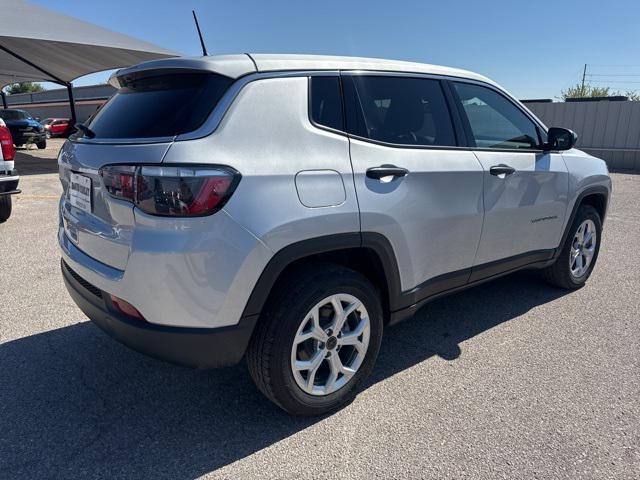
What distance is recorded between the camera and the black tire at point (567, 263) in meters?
4.15

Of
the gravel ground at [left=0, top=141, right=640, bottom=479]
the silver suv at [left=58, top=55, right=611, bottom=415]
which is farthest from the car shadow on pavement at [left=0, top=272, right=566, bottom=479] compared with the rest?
the silver suv at [left=58, top=55, right=611, bottom=415]

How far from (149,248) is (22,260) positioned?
151 inches

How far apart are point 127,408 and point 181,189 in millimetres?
1380

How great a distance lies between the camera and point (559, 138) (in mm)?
3715

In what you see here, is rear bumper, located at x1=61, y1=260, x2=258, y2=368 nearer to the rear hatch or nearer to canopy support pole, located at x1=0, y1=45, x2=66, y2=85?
the rear hatch

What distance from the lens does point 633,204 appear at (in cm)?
903

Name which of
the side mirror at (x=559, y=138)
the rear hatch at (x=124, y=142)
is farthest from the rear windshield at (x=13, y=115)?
the side mirror at (x=559, y=138)

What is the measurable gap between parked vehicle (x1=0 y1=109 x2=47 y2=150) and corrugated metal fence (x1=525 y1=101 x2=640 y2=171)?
20357 mm

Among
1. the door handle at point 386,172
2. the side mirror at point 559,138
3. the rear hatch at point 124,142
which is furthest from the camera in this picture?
the side mirror at point 559,138

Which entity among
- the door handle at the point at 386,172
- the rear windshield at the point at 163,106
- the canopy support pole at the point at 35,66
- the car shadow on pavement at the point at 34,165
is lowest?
the car shadow on pavement at the point at 34,165

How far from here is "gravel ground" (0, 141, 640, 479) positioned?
2.21 meters

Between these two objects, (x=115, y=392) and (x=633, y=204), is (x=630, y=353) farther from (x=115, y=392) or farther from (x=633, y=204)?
(x=633, y=204)

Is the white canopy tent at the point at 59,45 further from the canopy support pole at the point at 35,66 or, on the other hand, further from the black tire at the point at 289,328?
the black tire at the point at 289,328

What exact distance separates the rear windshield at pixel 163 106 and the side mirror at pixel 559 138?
269cm
